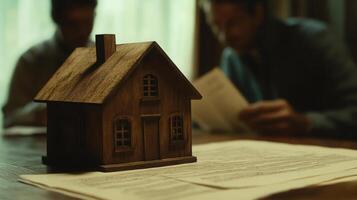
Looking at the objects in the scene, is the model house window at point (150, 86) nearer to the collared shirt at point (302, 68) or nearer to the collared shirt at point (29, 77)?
the collared shirt at point (29, 77)

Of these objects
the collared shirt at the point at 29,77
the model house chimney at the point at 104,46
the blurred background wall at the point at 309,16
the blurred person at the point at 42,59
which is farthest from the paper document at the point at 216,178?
the blurred background wall at the point at 309,16

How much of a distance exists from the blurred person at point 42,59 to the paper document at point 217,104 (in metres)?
0.39

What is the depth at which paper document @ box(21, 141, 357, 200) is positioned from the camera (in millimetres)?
619

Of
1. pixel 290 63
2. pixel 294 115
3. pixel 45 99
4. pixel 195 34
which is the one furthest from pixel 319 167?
pixel 195 34

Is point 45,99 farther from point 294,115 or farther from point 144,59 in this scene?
point 294,115

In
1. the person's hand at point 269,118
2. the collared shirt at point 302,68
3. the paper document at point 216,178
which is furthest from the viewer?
the collared shirt at point 302,68

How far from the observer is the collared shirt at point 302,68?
2.30 meters

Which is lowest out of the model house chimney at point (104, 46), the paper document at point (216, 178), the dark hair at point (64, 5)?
the paper document at point (216, 178)

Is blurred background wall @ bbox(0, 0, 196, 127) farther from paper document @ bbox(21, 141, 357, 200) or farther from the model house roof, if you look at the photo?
paper document @ bbox(21, 141, 357, 200)

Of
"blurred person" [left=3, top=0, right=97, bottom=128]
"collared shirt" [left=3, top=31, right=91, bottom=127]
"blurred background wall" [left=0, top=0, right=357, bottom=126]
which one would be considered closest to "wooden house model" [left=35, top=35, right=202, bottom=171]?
"blurred person" [left=3, top=0, right=97, bottom=128]

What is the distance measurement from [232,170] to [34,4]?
6.09 ft

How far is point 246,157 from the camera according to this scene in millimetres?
941

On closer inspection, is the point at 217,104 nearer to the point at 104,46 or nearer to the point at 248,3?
the point at 248,3

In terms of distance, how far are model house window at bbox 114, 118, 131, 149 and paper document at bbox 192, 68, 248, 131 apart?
91 centimetres
